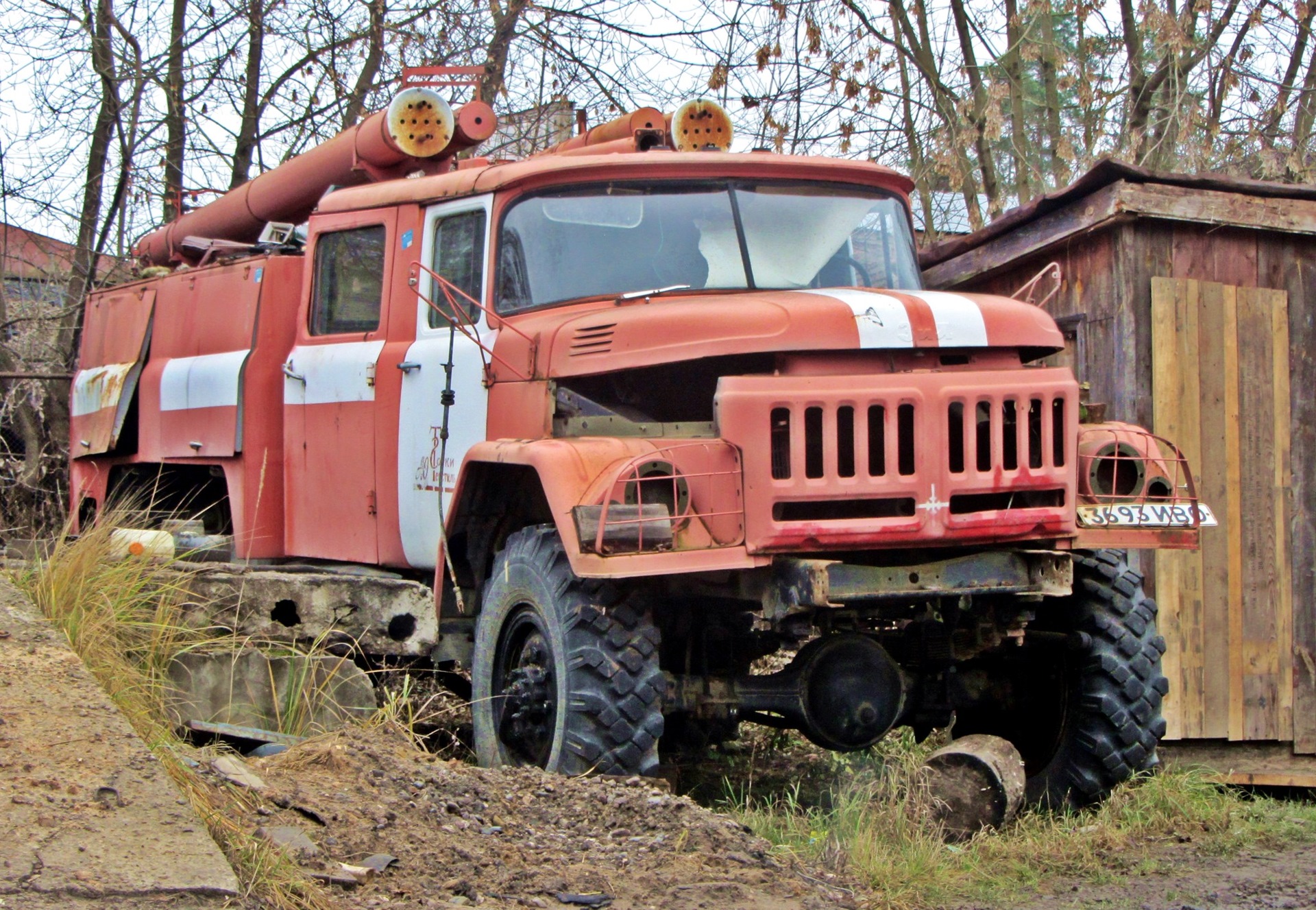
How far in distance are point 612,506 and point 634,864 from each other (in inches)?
43.2

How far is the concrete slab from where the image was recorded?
332 cm

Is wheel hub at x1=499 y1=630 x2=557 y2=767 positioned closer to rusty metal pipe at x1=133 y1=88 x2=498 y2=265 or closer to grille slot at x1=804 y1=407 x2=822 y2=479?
grille slot at x1=804 y1=407 x2=822 y2=479

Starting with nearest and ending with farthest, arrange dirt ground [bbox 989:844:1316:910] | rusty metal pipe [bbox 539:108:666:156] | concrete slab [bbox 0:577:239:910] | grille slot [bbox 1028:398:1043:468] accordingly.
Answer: concrete slab [bbox 0:577:239:910] < dirt ground [bbox 989:844:1316:910] < grille slot [bbox 1028:398:1043:468] < rusty metal pipe [bbox 539:108:666:156]

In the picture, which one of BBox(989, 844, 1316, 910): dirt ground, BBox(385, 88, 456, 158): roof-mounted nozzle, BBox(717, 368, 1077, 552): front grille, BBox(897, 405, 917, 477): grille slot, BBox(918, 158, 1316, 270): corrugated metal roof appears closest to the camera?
BBox(989, 844, 1316, 910): dirt ground

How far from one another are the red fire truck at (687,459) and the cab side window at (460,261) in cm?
2

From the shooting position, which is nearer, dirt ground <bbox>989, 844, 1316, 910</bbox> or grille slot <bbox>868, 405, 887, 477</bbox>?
dirt ground <bbox>989, 844, 1316, 910</bbox>

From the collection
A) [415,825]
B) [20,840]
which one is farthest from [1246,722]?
[20,840]

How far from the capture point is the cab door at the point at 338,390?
270 inches

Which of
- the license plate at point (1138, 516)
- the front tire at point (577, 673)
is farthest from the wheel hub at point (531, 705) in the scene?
the license plate at point (1138, 516)

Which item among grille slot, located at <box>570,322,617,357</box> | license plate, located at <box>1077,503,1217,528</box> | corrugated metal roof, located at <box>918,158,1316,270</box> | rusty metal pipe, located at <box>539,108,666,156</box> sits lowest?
license plate, located at <box>1077,503,1217,528</box>

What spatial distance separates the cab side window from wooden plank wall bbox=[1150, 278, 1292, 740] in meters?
3.32

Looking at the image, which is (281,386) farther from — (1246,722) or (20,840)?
(1246,722)

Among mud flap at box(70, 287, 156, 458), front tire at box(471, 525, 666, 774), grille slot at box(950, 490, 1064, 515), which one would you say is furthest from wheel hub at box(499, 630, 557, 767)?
mud flap at box(70, 287, 156, 458)

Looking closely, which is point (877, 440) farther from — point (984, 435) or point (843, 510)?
point (984, 435)
